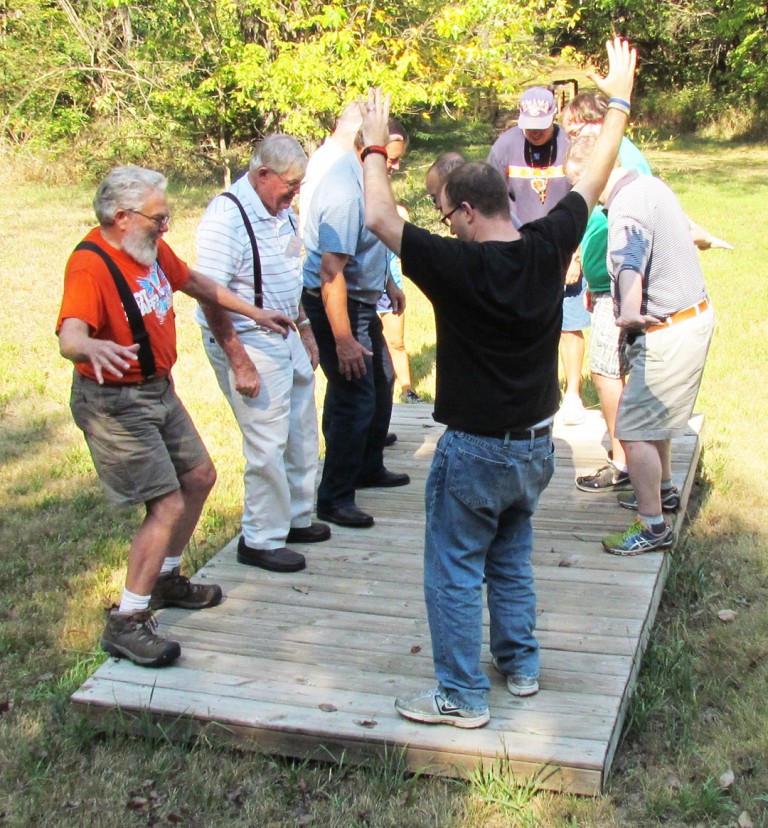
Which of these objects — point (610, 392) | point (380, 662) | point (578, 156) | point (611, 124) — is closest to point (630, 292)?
point (578, 156)

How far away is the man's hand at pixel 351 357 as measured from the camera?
15.6 feet

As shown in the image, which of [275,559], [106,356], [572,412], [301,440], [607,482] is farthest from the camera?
[572,412]

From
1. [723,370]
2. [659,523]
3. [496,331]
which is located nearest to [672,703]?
[659,523]

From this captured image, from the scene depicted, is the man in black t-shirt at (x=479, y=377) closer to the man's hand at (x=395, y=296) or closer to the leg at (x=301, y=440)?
the leg at (x=301, y=440)

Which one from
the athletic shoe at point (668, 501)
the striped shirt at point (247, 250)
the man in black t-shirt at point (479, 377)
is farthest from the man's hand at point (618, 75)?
the athletic shoe at point (668, 501)

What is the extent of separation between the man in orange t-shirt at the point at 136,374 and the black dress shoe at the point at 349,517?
47.4 inches

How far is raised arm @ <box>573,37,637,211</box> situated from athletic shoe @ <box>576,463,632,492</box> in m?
2.35

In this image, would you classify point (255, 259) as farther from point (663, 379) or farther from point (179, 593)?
point (663, 379)

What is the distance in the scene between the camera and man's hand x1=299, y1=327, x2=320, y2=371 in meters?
4.85

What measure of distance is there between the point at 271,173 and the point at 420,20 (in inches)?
432

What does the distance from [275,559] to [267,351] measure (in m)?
0.94

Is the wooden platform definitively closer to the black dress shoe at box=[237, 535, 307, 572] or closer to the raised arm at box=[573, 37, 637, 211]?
the black dress shoe at box=[237, 535, 307, 572]

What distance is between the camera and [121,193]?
355 centimetres

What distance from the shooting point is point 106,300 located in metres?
3.53
